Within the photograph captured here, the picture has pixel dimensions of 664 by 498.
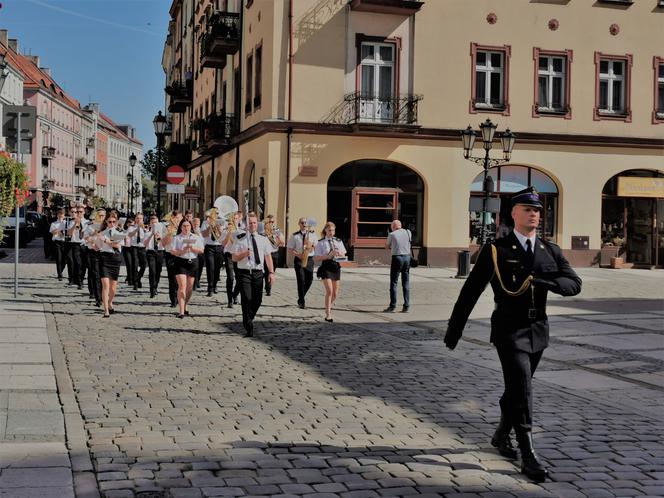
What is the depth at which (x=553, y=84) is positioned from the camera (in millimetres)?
29375

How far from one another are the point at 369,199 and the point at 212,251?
9.82 meters

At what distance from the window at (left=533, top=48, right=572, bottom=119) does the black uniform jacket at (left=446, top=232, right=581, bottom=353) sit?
2444cm

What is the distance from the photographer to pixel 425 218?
92.9 ft

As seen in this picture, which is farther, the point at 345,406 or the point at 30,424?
the point at 345,406

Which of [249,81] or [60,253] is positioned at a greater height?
[249,81]

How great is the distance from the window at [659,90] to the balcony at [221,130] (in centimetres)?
1501

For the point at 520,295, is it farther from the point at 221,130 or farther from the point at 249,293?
the point at 221,130

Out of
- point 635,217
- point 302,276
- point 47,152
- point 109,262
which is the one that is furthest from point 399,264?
point 47,152

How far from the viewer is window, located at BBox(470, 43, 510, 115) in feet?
94.1

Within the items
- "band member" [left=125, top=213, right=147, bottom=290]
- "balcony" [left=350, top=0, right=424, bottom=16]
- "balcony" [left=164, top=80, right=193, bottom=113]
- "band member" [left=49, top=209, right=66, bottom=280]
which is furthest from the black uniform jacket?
"balcony" [left=164, top=80, right=193, bottom=113]

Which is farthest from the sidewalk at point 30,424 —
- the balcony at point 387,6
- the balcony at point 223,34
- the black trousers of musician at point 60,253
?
the balcony at point 223,34

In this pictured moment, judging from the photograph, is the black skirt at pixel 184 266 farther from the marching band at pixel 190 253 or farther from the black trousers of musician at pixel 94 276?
the black trousers of musician at pixel 94 276

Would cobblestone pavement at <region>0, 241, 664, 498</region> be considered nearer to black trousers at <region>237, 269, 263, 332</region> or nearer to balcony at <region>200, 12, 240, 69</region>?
black trousers at <region>237, 269, 263, 332</region>

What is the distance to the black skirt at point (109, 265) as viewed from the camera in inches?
562
